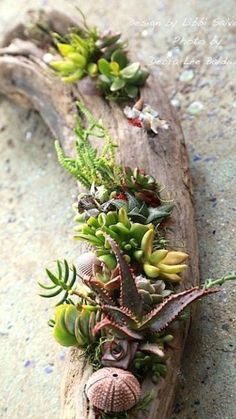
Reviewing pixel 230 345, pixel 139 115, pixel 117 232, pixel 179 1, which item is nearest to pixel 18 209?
pixel 139 115

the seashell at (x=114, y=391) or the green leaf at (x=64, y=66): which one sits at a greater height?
the green leaf at (x=64, y=66)

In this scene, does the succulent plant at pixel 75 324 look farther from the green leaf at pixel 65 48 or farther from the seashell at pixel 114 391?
the green leaf at pixel 65 48

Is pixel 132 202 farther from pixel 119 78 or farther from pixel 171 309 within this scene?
pixel 119 78

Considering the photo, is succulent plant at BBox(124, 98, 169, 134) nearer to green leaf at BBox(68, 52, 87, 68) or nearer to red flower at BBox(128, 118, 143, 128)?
red flower at BBox(128, 118, 143, 128)

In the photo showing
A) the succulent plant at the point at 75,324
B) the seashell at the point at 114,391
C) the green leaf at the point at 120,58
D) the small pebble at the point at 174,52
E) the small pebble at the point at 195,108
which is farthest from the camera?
the small pebble at the point at 174,52

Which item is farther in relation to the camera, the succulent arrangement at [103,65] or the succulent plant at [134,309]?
the succulent arrangement at [103,65]

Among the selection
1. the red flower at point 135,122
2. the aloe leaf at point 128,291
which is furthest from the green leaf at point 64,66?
the aloe leaf at point 128,291

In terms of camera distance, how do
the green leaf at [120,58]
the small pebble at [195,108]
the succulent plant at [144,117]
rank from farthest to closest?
the small pebble at [195,108], the green leaf at [120,58], the succulent plant at [144,117]

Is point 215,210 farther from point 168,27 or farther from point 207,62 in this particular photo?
point 168,27
